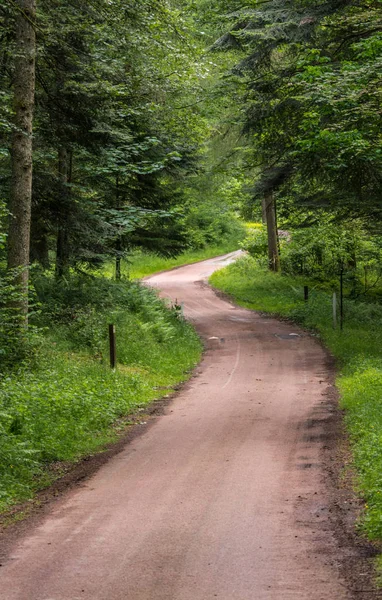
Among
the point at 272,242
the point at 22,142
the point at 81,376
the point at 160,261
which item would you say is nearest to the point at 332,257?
the point at 272,242

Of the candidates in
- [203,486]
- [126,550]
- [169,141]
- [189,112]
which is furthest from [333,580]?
[189,112]

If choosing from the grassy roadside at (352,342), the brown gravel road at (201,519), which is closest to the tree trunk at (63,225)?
the brown gravel road at (201,519)

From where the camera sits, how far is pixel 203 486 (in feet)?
28.8

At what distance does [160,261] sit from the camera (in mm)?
50844

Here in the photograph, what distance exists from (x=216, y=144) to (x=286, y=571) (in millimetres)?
29061

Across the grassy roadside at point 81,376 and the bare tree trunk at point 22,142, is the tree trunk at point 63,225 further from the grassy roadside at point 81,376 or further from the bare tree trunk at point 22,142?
the bare tree trunk at point 22,142

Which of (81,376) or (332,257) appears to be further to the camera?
(332,257)

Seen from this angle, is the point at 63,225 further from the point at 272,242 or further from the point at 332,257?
the point at 332,257

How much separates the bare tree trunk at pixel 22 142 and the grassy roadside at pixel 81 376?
170 cm

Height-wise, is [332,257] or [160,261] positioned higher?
[160,261]

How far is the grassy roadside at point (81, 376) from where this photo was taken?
9898mm

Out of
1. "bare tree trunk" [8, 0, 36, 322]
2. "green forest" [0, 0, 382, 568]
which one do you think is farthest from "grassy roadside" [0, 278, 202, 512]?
"bare tree trunk" [8, 0, 36, 322]

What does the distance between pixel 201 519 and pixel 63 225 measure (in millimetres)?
11884

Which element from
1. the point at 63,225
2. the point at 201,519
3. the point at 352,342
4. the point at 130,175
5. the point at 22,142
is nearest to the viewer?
the point at 201,519
